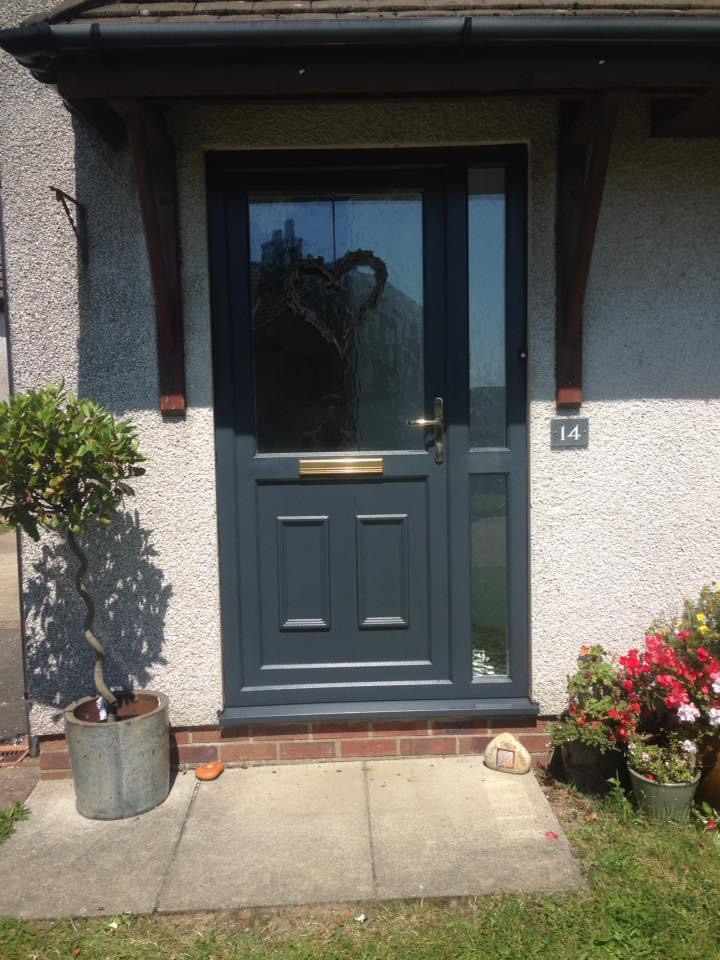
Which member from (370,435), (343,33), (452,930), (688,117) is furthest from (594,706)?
(343,33)

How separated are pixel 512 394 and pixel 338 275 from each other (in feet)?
3.23

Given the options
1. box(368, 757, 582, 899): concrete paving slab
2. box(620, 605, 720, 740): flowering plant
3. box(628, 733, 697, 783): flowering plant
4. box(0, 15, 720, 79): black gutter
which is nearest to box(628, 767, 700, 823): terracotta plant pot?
box(628, 733, 697, 783): flowering plant

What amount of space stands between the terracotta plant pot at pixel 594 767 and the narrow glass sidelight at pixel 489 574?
1.62ft

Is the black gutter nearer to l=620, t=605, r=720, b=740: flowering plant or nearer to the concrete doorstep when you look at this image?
l=620, t=605, r=720, b=740: flowering plant

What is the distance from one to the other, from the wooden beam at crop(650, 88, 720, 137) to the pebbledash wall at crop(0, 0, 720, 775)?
2.3 inches

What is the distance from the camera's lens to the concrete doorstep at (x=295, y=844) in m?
2.74

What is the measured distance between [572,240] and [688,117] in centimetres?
65

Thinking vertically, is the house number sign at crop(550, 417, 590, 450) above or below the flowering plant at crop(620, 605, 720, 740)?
above

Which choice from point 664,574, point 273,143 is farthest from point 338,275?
point 664,574

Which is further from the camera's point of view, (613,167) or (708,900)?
(613,167)

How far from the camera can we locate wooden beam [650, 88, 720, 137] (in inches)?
121

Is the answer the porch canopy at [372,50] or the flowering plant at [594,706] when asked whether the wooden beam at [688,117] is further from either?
the flowering plant at [594,706]

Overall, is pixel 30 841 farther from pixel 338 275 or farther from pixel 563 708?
pixel 338 275

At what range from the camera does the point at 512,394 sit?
3619 mm
